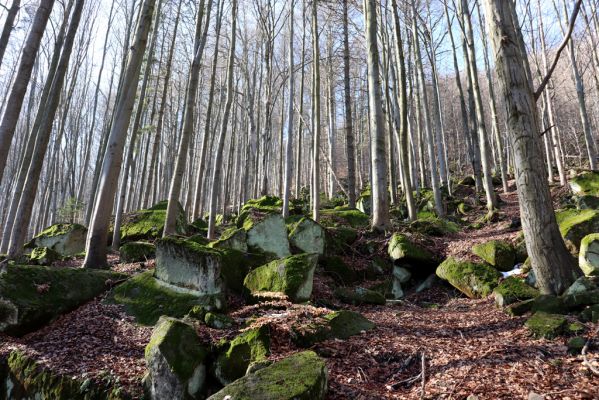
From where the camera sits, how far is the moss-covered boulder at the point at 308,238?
7.55 meters

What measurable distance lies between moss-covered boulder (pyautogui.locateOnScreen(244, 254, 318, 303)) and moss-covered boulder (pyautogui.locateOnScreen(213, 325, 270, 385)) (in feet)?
4.66

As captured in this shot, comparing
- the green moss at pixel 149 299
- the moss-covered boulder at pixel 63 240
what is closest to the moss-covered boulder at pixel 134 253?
the green moss at pixel 149 299

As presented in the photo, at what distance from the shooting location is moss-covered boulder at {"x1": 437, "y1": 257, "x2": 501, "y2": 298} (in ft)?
19.0

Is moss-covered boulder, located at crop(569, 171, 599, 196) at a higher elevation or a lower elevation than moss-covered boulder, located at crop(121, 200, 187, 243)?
higher

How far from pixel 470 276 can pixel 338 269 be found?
95.2 inches

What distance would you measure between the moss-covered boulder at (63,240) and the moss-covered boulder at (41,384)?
24.3ft

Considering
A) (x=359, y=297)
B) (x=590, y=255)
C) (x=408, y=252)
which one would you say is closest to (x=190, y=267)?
(x=359, y=297)

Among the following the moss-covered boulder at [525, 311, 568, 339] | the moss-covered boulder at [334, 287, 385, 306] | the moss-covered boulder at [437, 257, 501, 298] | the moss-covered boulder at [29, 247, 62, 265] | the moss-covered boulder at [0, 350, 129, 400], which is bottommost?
the moss-covered boulder at [0, 350, 129, 400]

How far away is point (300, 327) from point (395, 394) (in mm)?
1350

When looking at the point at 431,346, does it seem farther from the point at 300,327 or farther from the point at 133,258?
the point at 133,258

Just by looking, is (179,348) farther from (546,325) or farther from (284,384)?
(546,325)

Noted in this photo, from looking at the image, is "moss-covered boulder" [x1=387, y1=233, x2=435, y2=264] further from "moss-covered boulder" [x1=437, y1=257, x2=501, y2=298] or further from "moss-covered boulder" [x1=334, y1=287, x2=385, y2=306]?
"moss-covered boulder" [x1=334, y1=287, x2=385, y2=306]

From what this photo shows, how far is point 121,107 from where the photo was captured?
25.0 ft

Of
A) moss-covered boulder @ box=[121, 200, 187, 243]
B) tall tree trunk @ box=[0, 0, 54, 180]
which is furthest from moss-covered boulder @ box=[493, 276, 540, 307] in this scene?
moss-covered boulder @ box=[121, 200, 187, 243]
